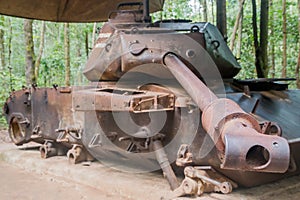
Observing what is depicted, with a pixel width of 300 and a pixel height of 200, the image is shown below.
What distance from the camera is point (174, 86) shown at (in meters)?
3.72

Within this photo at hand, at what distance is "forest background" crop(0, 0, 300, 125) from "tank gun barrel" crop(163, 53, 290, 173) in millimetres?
3901

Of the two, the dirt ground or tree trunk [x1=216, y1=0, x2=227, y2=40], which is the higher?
tree trunk [x1=216, y1=0, x2=227, y2=40]

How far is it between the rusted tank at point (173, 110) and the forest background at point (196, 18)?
239cm

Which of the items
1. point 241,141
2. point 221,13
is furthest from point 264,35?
point 241,141

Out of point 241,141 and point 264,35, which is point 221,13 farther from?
point 241,141

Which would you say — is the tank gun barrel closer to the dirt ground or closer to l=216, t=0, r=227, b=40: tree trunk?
the dirt ground

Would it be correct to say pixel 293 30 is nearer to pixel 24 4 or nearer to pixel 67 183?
pixel 24 4

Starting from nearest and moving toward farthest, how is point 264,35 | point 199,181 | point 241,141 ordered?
point 241,141, point 199,181, point 264,35

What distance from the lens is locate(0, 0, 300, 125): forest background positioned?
8.22m

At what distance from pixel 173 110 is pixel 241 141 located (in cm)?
129

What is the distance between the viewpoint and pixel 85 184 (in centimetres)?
414

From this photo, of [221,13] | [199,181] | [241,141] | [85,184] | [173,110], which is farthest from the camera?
[221,13]

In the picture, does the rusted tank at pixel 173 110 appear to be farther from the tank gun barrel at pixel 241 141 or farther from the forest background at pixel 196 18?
the forest background at pixel 196 18

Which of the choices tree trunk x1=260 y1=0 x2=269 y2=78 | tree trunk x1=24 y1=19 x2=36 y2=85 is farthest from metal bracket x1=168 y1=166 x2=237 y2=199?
tree trunk x1=24 y1=19 x2=36 y2=85
